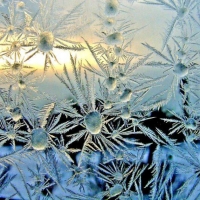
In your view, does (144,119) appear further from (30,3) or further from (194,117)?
(30,3)

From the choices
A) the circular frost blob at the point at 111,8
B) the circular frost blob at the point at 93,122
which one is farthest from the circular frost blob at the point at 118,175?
the circular frost blob at the point at 111,8

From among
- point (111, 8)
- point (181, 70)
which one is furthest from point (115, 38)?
point (181, 70)

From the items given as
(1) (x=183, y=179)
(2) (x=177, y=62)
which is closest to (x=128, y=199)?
(1) (x=183, y=179)

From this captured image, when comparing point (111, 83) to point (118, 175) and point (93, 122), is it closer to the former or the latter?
point (93, 122)

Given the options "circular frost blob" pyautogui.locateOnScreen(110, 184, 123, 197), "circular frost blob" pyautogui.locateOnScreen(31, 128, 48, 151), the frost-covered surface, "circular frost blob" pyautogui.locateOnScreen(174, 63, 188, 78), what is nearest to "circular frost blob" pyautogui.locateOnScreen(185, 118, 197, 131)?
the frost-covered surface

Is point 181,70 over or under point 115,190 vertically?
over

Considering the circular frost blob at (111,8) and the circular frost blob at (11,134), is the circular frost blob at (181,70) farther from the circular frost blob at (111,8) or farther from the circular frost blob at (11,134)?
the circular frost blob at (11,134)

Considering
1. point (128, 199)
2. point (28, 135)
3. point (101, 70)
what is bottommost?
point (128, 199)
